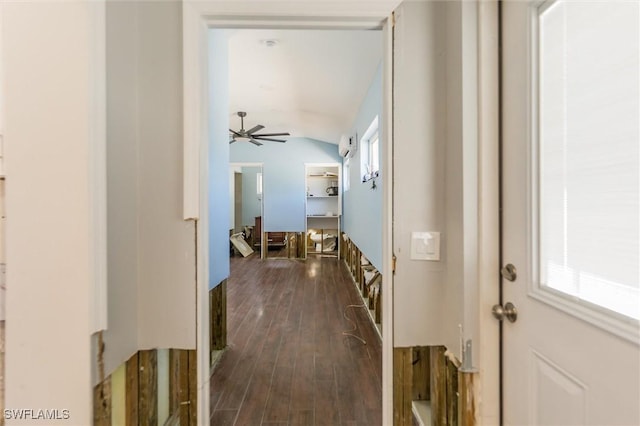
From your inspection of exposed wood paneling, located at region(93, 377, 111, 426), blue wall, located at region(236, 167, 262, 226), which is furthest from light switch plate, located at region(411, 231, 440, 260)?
blue wall, located at region(236, 167, 262, 226)

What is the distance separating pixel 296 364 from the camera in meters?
2.20

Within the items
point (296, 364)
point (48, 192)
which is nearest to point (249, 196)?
point (296, 364)

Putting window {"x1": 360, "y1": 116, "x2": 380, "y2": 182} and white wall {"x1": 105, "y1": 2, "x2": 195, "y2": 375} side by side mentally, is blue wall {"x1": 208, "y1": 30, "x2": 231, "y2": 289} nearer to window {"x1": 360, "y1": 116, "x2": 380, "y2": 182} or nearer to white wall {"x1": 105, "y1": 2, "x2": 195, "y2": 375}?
white wall {"x1": 105, "y1": 2, "x2": 195, "y2": 375}

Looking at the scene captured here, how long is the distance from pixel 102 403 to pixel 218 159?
151 centimetres

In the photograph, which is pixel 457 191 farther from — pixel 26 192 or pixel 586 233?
pixel 26 192

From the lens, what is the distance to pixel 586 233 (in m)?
0.74

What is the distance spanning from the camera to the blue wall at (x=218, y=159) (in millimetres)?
1887

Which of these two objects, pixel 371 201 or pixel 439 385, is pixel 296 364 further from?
pixel 371 201

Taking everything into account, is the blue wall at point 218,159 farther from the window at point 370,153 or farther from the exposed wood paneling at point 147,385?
the window at point 370,153

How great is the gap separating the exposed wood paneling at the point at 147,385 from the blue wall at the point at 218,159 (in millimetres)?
706

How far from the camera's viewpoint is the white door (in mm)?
648

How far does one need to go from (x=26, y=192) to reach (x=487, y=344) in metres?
1.61

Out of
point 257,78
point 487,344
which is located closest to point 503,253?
point 487,344

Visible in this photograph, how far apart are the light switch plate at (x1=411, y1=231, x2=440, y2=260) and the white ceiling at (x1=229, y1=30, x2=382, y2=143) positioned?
Result: 1876mm
